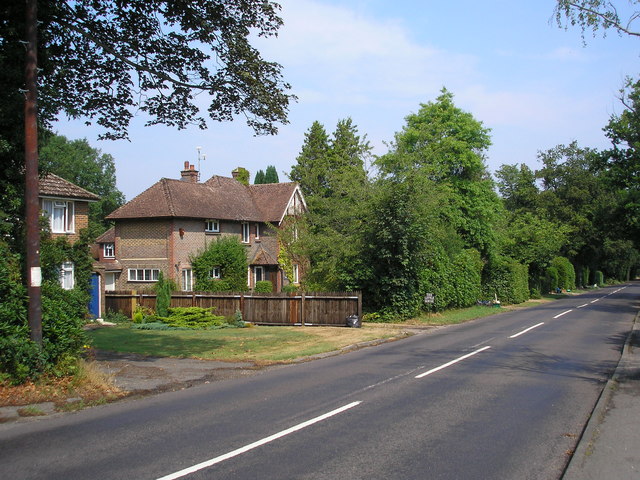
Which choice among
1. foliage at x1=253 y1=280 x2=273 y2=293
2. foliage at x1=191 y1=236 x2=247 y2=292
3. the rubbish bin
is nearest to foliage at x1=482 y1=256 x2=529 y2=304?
foliage at x1=253 y1=280 x2=273 y2=293

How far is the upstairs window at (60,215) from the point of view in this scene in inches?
1051

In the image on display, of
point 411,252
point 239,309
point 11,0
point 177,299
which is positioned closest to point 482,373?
point 11,0

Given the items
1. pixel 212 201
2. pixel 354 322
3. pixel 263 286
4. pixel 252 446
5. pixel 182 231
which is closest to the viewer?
pixel 252 446


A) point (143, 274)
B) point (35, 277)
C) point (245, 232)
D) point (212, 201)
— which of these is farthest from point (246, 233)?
point (35, 277)

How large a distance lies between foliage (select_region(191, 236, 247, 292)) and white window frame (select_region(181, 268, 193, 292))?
464 millimetres

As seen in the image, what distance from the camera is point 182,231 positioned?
38.9m

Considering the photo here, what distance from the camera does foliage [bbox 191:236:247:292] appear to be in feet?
128

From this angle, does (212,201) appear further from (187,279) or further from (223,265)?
(187,279)

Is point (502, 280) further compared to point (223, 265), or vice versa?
point (502, 280)

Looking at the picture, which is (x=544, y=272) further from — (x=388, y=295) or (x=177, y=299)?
(x=177, y=299)

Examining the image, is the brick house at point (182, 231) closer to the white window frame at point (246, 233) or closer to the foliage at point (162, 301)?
the white window frame at point (246, 233)

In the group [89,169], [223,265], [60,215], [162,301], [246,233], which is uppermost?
[89,169]

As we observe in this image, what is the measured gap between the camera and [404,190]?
2609 centimetres

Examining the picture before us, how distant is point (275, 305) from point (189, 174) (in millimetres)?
22250
